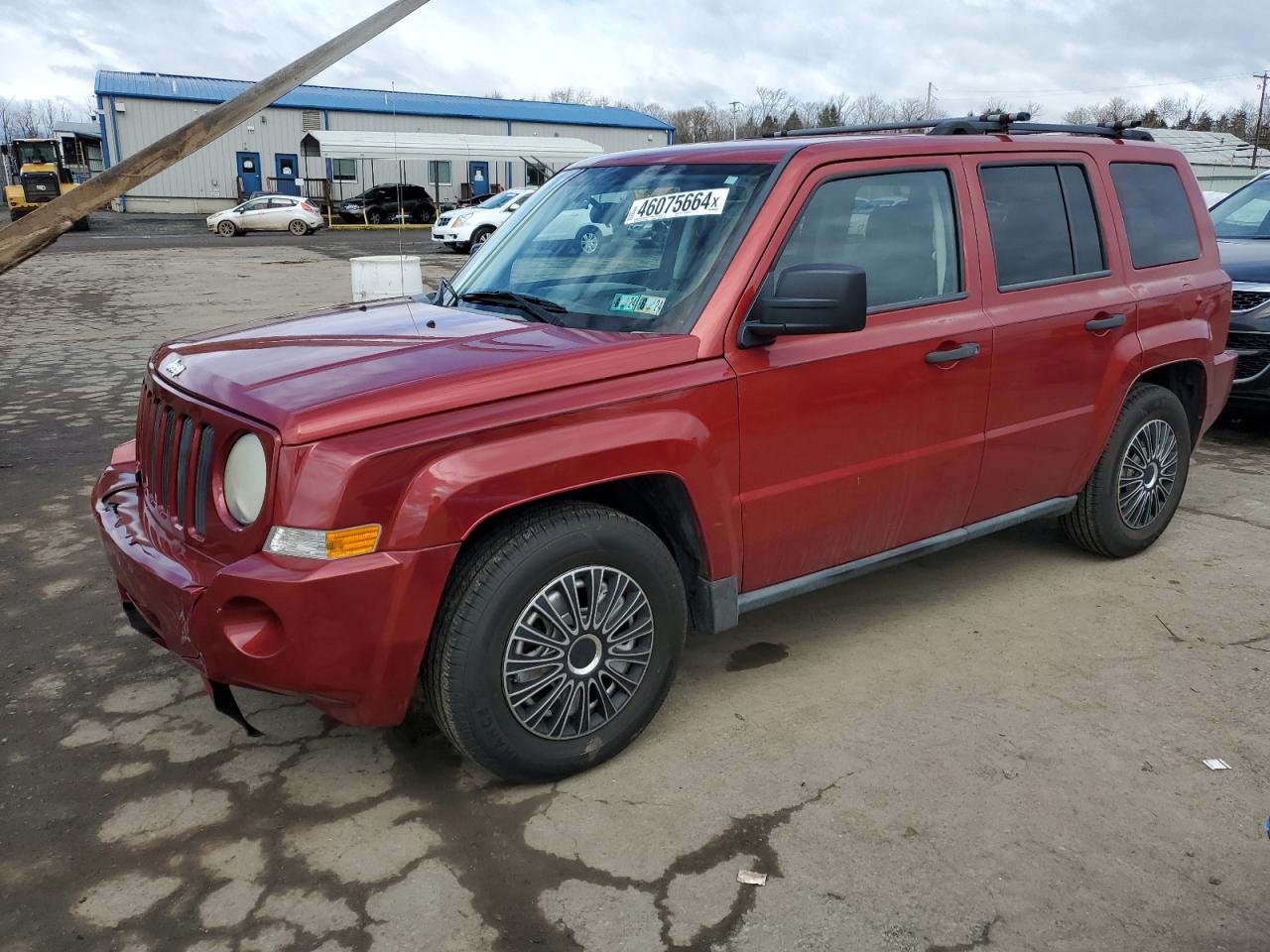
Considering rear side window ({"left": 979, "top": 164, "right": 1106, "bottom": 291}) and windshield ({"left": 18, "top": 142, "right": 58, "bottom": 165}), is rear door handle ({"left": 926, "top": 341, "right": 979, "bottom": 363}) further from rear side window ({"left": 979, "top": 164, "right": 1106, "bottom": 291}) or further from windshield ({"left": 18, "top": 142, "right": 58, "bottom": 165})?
windshield ({"left": 18, "top": 142, "right": 58, "bottom": 165})

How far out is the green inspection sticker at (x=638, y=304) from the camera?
338 cm

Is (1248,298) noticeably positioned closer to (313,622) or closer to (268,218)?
(313,622)

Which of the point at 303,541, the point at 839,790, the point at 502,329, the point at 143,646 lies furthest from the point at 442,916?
the point at 143,646

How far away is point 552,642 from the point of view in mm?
3043

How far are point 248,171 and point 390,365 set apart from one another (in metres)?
49.5

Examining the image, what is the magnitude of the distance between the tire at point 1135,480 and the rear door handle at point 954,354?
45.9 inches

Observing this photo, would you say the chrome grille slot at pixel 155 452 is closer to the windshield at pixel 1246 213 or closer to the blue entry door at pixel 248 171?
the windshield at pixel 1246 213

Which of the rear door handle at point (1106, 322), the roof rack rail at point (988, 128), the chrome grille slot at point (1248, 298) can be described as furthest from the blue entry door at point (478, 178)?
the rear door handle at point (1106, 322)

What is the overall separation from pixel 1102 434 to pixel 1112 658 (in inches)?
40.6

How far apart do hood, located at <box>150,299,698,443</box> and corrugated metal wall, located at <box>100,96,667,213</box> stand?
142 ft

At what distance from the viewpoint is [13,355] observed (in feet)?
35.1

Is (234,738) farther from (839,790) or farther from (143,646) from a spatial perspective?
(839,790)

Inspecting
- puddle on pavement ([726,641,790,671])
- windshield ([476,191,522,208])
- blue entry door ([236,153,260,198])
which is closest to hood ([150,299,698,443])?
puddle on pavement ([726,641,790,671])

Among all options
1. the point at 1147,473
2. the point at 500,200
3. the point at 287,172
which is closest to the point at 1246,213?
the point at 1147,473
